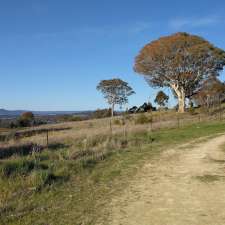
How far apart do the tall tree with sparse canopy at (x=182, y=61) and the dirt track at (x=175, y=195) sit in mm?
39239

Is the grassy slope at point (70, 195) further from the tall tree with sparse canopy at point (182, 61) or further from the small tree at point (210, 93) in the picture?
the small tree at point (210, 93)

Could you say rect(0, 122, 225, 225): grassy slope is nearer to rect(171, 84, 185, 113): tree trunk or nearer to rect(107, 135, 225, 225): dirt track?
rect(107, 135, 225, 225): dirt track

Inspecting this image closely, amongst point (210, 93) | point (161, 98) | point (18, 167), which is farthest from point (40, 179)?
point (161, 98)

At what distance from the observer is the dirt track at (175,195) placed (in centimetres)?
657

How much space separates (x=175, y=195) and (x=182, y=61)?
146 feet

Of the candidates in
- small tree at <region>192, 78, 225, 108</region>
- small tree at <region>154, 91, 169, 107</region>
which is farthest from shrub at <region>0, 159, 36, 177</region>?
small tree at <region>154, 91, 169, 107</region>

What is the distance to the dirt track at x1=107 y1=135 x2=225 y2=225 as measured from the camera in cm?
657

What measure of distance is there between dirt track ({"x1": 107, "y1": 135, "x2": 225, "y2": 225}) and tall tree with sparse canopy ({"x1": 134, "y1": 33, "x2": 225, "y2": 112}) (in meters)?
39.2

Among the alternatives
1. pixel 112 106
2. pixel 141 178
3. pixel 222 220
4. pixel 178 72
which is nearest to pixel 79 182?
pixel 141 178

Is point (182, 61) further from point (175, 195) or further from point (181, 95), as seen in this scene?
point (175, 195)

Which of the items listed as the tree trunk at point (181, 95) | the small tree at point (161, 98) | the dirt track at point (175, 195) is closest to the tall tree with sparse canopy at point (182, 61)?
the tree trunk at point (181, 95)

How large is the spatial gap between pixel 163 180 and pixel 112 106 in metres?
76.1

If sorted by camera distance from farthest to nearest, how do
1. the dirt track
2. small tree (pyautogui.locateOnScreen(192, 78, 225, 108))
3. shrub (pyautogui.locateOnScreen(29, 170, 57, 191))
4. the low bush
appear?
small tree (pyautogui.locateOnScreen(192, 78, 225, 108)), the low bush, shrub (pyautogui.locateOnScreen(29, 170, 57, 191)), the dirt track

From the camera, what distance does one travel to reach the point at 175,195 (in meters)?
8.22
